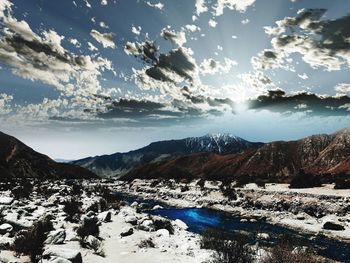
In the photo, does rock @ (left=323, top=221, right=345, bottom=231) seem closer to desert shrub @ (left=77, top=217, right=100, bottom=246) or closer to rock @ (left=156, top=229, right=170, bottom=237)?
rock @ (left=156, top=229, right=170, bottom=237)

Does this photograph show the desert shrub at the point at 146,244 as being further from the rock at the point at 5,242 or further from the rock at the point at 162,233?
the rock at the point at 5,242

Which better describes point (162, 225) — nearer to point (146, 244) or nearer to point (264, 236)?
point (146, 244)

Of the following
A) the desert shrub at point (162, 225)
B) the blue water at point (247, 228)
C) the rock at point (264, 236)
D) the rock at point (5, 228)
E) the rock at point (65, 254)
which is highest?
the rock at point (5, 228)

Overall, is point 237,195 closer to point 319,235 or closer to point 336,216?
point 336,216

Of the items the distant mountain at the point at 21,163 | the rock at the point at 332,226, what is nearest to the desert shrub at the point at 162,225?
the rock at the point at 332,226

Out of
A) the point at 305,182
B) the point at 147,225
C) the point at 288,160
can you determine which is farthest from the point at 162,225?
the point at 288,160

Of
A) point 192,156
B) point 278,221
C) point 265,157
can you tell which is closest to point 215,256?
point 278,221

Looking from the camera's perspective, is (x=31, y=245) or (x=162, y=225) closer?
(x=31, y=245)

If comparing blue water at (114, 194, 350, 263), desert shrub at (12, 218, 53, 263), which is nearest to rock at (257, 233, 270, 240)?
blue water at (114, 194, 350, 263)
